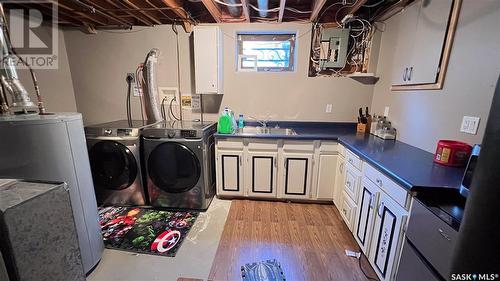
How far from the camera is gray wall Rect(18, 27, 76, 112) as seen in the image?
2631mm

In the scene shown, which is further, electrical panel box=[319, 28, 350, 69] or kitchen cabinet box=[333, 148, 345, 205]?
electrical panel box=[319, 28, 350, 69]

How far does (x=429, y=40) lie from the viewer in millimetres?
1688

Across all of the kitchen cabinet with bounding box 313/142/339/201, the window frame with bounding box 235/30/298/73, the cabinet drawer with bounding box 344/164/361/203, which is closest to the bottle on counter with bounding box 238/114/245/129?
the window frame with bounding box 235/30/298/73

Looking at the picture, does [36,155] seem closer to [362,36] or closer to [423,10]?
[423,10]

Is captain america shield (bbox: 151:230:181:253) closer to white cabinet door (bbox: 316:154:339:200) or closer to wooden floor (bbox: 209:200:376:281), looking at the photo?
wooden floor (bbox: 209:200:376:281)

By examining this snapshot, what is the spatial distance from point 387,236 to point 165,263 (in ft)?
5.37

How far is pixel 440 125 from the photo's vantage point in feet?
5.16

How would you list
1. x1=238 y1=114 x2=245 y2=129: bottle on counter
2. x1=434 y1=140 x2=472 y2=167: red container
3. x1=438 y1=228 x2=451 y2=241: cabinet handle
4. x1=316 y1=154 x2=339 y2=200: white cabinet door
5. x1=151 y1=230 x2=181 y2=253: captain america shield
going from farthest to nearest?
1. x1=238 y1=114 x2=245 y2=129: bottle on counter
2. x1=316 y1=154 x2=339 y2=200: white cabinet door
3. x1=151 y1=230 x2=181 y2=253: captain america shield
4. x1=434 y1=140 x2=472 y2=167: red container
5. x1=438 y1=228 x2=451 y2=241: cabinet handle

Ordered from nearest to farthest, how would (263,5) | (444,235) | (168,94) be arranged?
1. (444,235)
2. (263,5)
3. (168,94)

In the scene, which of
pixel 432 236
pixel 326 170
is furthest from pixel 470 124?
pixel 326 170

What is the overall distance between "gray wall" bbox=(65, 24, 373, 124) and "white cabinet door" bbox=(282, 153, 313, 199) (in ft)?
2.15

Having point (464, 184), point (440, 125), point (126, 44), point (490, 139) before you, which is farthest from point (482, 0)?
point (126, 44)

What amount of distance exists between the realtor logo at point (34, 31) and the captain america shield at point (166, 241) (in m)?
2.32

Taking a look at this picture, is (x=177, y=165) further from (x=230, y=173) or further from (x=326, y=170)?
(x=326, y=170)
